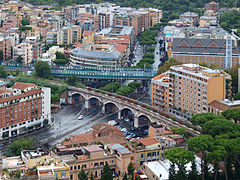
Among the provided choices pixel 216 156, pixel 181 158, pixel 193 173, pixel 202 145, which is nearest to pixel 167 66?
pixel 202 145

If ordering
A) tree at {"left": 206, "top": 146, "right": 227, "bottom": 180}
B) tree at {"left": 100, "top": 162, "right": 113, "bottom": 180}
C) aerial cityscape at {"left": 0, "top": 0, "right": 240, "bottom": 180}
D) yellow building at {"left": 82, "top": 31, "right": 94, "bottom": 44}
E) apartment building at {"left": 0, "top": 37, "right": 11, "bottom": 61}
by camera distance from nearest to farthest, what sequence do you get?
tree at {"left": 100, "top": 162, "right": 113, "bottom": 180}, aerial cityscape at {"left": 0, "top": 0, "right": 240, "bottom": 180}, tree at {"left": 206, "top": 146, "right": 227, "bottom": 180}, apartment building at {"left": 0, "top": 37, "right": 11, "bottom": 61}, yellow building at {"left": 82, "top": 31, "right": 94, "bottom": 44}

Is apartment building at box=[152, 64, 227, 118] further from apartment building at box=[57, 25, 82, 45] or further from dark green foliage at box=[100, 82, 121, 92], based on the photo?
apartment building at box=[57, 25, 82, 45]

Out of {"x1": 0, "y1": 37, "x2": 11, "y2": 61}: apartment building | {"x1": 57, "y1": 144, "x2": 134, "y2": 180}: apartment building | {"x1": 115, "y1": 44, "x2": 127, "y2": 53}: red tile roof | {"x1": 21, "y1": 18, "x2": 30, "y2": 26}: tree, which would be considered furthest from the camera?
{"x1": 21, "y1": 18, "x2": 30, "y2": 26}: tree

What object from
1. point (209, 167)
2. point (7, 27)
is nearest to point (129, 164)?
point (209, 167)

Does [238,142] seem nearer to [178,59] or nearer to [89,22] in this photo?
[178,59]

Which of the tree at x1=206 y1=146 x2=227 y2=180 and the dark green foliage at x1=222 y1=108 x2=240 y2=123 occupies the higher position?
the dark green foliage at x1=222 y1=108 x2=240 y2=123

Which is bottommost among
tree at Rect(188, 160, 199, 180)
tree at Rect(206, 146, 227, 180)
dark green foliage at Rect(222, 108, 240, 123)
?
tree at Rect(188, 160, 199, 180)

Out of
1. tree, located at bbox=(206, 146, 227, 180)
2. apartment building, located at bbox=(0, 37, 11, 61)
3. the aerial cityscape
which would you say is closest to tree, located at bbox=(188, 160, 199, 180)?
the aerial cityscape
